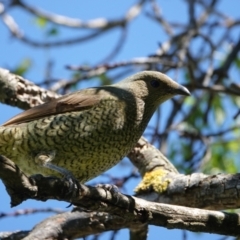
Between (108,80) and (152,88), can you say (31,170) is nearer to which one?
(152,88)

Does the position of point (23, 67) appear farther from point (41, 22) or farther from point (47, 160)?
point (47, 160)

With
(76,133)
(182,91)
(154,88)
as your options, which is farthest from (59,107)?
(182,91)

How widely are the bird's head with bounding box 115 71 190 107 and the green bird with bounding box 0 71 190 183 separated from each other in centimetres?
18

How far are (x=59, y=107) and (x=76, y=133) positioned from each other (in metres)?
0.38

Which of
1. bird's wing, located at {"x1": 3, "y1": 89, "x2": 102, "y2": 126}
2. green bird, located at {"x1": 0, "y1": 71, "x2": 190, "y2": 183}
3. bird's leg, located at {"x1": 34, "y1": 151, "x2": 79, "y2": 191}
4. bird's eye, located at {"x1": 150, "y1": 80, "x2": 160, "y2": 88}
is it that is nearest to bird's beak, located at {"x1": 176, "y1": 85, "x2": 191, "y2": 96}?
bird's eye, located at {"x1": 150, "y1": 80, "x2": 160, "y2": 88}

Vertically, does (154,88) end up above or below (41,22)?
below

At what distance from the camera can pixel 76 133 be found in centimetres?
450

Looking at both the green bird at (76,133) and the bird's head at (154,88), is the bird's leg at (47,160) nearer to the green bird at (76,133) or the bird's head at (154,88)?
the green bird at (76,133)

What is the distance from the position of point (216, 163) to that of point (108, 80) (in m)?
1.68

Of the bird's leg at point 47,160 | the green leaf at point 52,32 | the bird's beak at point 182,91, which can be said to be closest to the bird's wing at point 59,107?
the bird's leg at point 47,160

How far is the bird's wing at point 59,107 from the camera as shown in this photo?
4.70m

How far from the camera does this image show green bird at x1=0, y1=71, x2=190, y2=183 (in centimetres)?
448

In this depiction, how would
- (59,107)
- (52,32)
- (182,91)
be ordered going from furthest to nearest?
1. (52,32)
2. (182,91)
3. (59,107)

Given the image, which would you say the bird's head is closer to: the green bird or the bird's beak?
the bird's beak
